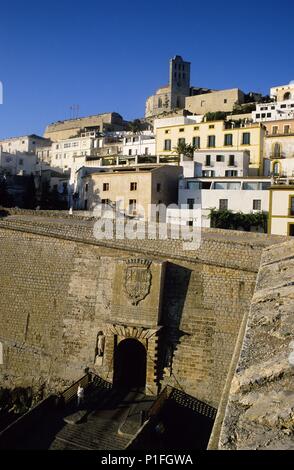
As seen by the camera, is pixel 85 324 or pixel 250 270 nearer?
pixel 250 270

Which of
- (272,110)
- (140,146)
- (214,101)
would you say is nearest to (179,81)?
(214,101)

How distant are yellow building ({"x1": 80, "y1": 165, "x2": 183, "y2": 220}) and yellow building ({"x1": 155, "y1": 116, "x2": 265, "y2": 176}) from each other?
444cm

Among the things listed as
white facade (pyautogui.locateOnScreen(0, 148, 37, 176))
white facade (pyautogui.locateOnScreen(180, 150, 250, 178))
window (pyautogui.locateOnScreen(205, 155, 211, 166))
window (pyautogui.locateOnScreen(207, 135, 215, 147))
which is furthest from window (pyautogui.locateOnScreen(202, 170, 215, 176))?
white facade (pyautogui.locateOnScreen(0, 148, 37, 176))

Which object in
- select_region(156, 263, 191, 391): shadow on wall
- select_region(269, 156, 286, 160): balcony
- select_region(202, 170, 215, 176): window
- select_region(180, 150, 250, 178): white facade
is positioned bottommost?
select_region(156, 263, 191, 391): shadow on wall

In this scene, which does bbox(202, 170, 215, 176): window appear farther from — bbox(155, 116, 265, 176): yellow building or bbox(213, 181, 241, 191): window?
bbox(213, 181, 241, 191): window

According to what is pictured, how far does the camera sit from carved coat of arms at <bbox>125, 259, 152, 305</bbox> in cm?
1361

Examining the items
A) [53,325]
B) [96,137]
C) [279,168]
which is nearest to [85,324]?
[53,325]

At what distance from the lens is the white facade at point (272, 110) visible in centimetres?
4681

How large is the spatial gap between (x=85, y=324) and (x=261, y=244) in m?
6.41

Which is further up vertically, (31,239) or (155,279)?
(31,239)

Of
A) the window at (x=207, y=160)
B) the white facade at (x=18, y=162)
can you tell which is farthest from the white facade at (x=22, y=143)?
the window at (x=207, y=160)

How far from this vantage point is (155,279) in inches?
533

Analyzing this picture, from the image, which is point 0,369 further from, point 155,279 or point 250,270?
point 250,270

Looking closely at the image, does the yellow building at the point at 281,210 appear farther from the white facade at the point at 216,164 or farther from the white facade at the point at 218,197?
the white facade at the point at 216,164
